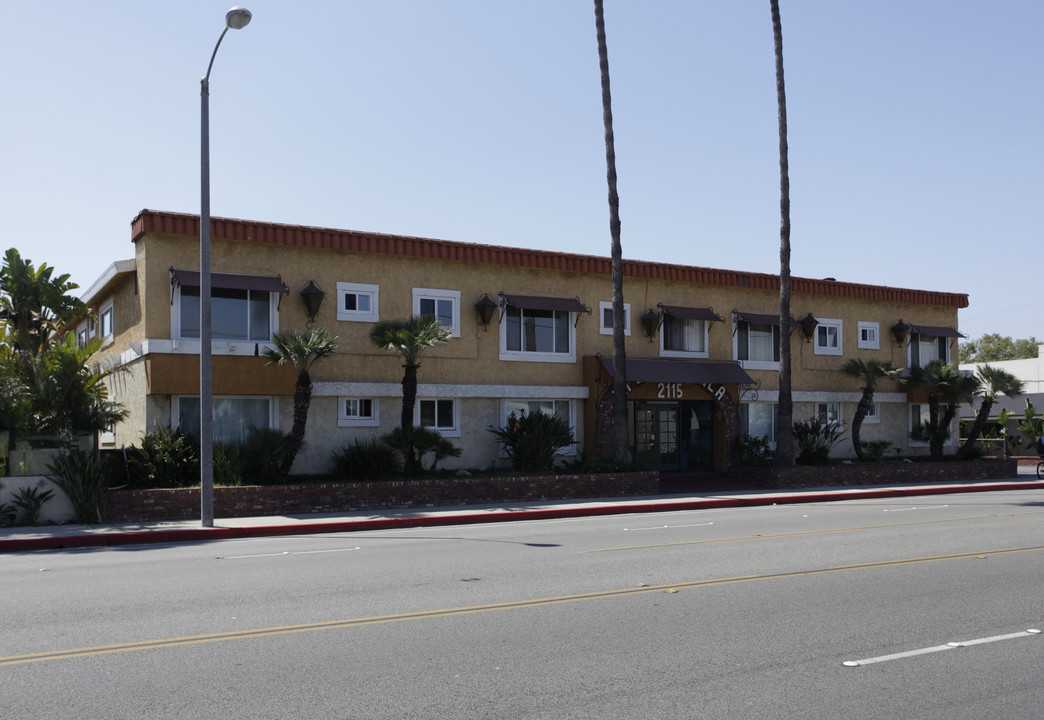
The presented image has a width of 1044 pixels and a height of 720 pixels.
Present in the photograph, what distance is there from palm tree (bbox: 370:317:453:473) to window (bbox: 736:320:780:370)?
11.4m

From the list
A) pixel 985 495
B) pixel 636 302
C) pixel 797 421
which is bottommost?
pixel 985 495

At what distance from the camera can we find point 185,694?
607 centimetres

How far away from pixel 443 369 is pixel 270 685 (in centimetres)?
1745

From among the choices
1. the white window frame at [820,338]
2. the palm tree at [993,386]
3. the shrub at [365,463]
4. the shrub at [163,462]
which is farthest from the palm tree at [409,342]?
the palm tree at [993,386]

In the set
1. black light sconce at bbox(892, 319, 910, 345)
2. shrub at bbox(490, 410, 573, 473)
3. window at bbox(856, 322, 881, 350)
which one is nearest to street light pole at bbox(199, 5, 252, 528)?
shrub at bbox(490, 410, 573, 473)

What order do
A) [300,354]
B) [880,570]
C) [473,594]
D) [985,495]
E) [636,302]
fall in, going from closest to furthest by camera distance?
1. [473,594]
2. [880,570]
3. [300,354]
4. [985,495]
5. [636,302]

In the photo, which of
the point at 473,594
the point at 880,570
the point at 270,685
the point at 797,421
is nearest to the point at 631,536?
the point at 880,570

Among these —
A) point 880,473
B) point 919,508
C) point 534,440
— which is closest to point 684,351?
point 880,473

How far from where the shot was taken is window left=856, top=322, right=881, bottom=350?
3159cm

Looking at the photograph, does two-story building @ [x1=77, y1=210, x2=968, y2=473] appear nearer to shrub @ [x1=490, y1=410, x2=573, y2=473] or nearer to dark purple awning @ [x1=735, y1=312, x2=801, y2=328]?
dark purple awning @ [x1=735, y1=312, x2=801, y2=328]

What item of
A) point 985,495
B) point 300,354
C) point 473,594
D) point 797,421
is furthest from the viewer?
point 797,421

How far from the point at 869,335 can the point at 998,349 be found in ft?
250

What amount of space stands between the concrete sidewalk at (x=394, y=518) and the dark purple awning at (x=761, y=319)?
5.93 m

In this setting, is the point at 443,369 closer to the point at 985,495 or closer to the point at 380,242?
the point at 380,242
